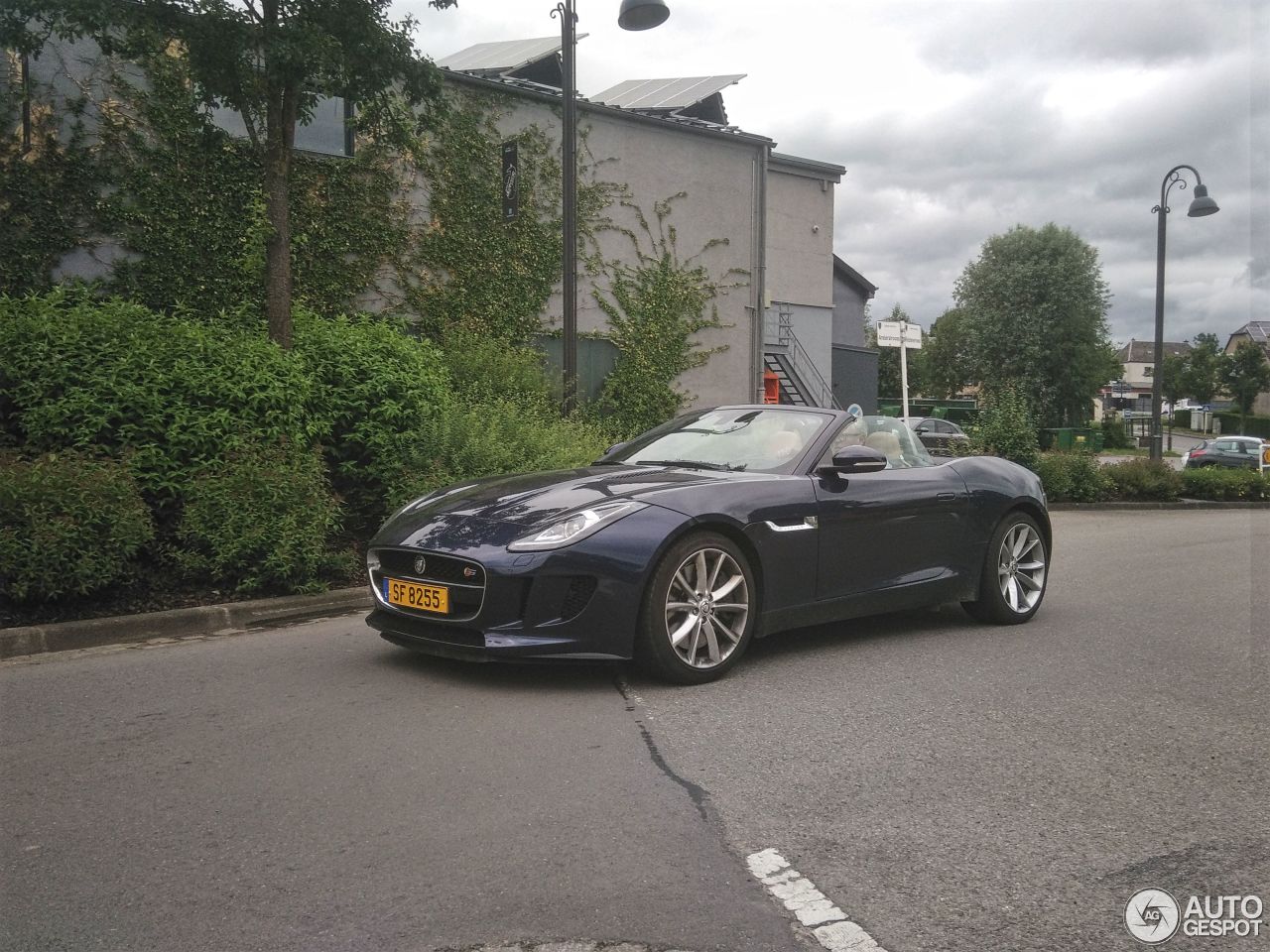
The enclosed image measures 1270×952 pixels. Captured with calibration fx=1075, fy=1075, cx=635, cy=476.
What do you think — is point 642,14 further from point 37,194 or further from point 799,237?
point 799,237

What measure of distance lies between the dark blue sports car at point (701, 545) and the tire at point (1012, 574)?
0.04 ft

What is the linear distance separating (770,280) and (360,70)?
16716 millimetres

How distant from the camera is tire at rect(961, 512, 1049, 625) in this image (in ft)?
21.4

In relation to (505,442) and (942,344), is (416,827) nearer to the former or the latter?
(505,442)

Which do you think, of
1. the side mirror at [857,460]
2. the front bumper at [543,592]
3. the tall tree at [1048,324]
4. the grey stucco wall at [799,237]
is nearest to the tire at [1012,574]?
the side mirror at [857,460]

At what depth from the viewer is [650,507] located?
491 centimetres

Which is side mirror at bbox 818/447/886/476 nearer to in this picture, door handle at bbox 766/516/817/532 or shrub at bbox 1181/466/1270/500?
door handle at bbox 766/516/817/532

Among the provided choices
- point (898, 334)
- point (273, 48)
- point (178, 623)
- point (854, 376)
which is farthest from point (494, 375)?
point (854, 376)

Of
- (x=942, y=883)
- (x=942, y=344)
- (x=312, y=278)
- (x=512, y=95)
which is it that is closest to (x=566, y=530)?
(x=942, y=883)

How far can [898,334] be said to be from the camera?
1521 cm

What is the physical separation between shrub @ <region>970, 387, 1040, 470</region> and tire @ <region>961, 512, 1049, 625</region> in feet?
41.5

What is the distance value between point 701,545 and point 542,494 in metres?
0.81

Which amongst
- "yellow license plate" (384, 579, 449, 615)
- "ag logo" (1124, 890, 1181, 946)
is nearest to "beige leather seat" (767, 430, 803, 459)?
"yellow license plate" (384, 579, 449, 615)

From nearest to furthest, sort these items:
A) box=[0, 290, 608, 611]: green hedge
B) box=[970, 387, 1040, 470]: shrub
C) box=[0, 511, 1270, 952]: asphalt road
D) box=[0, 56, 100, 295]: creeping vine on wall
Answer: box=[0, 511, 1270, 952]: asphalt road → box=[0, 290, 608, 611]: green hedge → box=[0, 56, 100, 295]: creeping vine on wall → box=[970, 387, 1040, 470]: shrub
